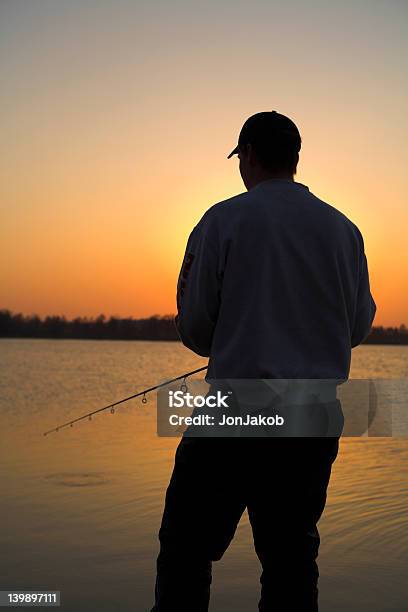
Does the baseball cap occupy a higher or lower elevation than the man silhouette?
higher

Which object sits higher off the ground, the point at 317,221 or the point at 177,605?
the point at 317,221

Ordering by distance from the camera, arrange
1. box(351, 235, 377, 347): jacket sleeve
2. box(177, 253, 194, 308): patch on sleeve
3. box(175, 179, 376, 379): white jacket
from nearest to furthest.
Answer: box(175, 179, 376, 379): white jacket < box(177, 253, 194, 308): patch on sleeve < box(351, 235, 377, 347): jacket sleeve

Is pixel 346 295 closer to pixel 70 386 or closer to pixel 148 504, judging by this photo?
pixel 148 504

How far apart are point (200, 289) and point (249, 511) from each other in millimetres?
685

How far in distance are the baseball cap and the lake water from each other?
8.48 ft

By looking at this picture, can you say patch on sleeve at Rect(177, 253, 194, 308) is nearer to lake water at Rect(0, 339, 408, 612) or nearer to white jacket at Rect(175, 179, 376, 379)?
white jacket at Rect(175, 179, 376, 379)

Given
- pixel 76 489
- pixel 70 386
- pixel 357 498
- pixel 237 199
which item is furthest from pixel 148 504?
pixel 70 386

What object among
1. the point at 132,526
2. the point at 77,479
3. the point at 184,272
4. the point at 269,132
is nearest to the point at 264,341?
the point at 184,272

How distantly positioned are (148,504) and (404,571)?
8.32ft

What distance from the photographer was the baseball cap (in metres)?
2.35

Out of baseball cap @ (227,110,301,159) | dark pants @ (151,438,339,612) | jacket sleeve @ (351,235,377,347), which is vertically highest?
baseball cap @ (227,110,301,159)

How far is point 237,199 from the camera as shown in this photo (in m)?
2.25

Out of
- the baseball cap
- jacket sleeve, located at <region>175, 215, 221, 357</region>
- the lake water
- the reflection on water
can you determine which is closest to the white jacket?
jacket sleeve, located at <region>175, 215, 221, 357</region>

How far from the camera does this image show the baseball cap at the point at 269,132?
2.35 m
